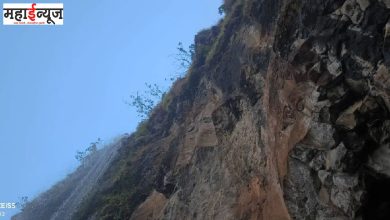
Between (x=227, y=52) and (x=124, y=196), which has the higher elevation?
(x=227, y=52)

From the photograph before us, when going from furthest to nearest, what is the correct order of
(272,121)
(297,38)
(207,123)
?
(207,123), (272,121), (297,38)

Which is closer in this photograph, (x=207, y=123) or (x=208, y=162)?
(x=208, y=162)

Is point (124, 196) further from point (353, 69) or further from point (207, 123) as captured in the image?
point (353, 69)

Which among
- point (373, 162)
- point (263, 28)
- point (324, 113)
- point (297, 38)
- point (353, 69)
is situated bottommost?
point (373, 162)

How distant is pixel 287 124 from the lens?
12352 millimetres

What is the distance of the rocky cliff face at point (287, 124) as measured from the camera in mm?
9586

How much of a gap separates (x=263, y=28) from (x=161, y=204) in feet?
34.5

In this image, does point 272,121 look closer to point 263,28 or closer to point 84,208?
point 263,28

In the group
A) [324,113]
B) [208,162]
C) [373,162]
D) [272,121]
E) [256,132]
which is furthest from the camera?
[208,162]

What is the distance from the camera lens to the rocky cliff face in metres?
9.59

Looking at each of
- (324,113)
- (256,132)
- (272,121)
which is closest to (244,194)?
(256,132)

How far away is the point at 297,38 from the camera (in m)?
12.1

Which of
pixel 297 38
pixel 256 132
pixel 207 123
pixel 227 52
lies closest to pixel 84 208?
pixel 207 123

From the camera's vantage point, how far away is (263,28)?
54.5ft
